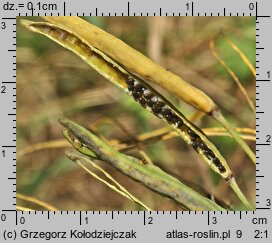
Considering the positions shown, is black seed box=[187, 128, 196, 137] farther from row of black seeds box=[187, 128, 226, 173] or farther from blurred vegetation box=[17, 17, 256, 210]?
blurred vegetation box=[17, 17, 256, 210]

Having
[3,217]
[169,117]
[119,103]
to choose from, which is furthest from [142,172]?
[119,103]

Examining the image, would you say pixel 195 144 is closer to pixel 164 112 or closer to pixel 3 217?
pixel 164 112

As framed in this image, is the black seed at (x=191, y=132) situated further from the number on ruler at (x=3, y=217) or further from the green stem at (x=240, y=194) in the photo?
the number on ruler at (x=3, y=217)

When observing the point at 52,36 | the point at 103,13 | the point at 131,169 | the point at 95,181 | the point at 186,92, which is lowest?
the point at 95,181

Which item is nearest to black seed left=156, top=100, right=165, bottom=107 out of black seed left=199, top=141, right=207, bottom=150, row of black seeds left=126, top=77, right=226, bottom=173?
row of black seeds left=126, top=77, right=226, bottom=173

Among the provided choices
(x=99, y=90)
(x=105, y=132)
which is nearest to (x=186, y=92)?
(x=105, y=132)

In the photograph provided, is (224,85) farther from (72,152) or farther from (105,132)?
(72,152)
